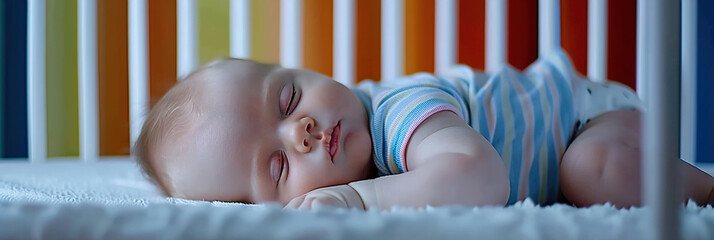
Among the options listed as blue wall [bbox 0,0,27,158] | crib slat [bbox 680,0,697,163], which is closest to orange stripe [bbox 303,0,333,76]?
blue wall [bbox 0,0,27,158]

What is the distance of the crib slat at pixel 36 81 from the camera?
1.08 meters

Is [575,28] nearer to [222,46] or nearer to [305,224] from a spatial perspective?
[222,46]

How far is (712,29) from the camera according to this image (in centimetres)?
121

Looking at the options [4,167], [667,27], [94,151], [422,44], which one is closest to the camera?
[667,27]

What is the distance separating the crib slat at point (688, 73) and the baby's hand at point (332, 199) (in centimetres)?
73

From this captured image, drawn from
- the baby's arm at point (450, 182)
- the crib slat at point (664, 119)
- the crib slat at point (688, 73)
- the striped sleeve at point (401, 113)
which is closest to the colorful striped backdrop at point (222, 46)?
the crib slat at point (688, 73)

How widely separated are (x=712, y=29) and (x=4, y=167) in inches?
44.6

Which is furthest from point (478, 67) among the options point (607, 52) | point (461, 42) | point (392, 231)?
point (392, 231)

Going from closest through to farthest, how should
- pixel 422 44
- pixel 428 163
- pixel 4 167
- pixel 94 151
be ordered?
pixel 428 163
pixel 4 167
pixel 94 151
pixel 422 44

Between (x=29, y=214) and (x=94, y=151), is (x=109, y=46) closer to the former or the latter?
(x=94, y=151)


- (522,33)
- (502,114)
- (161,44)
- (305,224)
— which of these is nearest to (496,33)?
(522,33)

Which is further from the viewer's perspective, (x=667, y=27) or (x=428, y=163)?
(x=428, y=163)

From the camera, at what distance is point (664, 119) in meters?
0.28

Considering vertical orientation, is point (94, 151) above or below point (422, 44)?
below
